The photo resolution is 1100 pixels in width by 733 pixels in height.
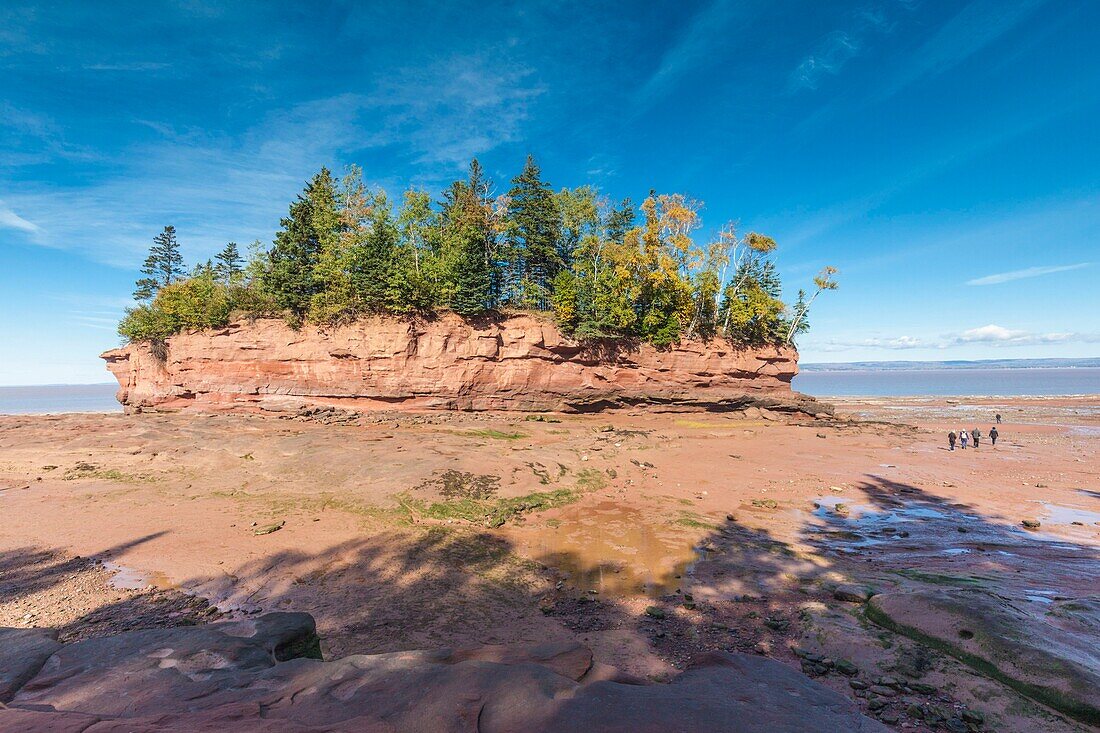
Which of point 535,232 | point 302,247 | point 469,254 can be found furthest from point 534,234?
point 302,247

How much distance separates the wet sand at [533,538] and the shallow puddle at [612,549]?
0.07 m

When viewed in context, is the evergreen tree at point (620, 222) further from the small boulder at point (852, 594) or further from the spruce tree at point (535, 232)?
the small boulder at point (852, 594)

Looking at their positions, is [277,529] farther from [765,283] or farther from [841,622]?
[765,283]

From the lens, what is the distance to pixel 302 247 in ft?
99.6

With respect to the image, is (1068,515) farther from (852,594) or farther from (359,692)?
(359,692)

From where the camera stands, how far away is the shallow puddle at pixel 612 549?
9117 mm

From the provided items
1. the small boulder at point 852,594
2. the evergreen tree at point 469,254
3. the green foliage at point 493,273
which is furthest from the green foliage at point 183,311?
the small boulder at point 852,594

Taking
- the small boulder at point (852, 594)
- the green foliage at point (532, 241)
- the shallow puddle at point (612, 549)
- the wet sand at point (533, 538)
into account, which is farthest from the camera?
the green foliage at point (532, 241)

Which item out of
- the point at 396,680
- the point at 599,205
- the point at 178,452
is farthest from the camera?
the point at 599,205

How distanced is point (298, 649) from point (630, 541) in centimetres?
807

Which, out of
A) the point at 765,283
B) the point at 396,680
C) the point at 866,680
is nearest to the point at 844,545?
the point at 866,680

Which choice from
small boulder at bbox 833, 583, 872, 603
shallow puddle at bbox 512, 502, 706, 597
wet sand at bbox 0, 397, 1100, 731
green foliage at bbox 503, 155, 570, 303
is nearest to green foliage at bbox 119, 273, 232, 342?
wet sand at bbox 0, 397, 1100, 731

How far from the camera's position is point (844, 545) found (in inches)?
446

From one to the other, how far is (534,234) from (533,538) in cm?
2730
